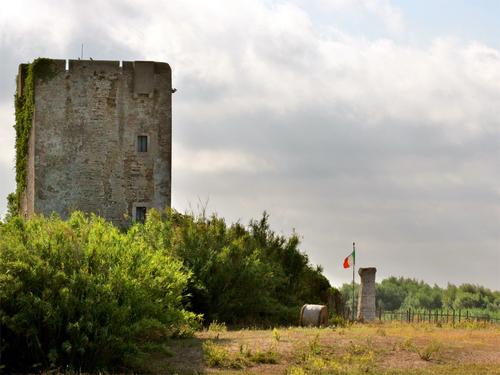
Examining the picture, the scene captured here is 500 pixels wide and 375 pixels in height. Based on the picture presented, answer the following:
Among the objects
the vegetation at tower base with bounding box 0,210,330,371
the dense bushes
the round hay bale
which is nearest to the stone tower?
the dense bushes

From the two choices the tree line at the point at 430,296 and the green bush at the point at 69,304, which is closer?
the green bush at the point at 69,304

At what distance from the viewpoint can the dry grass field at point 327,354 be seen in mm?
22047

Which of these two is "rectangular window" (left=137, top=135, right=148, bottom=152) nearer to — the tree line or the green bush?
the green bush

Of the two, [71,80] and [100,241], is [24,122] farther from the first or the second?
[100,241]

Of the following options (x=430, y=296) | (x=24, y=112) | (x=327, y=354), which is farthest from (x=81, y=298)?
(x=430, y=296)

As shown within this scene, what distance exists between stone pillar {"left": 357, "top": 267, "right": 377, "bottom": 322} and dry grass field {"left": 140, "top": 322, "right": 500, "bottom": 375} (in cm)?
1569

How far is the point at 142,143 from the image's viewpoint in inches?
1702

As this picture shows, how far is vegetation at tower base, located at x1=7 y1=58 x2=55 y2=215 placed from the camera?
43250mm

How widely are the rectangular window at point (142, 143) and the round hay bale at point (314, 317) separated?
14.5 m

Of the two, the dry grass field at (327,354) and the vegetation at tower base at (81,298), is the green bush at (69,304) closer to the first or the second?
the vegetation at tower base at (81,298)

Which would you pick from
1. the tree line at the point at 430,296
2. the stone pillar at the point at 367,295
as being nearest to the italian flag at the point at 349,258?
the stone pillar at the point at 367,295

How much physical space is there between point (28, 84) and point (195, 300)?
50.8ft

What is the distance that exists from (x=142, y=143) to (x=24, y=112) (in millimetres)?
5677

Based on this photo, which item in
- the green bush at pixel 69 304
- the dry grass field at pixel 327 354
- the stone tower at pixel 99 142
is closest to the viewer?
the dry grass field at pixel 327 354
